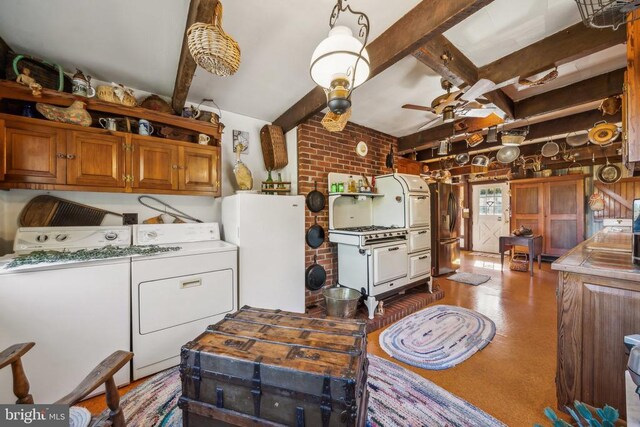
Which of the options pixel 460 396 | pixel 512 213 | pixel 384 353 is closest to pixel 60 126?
pixel 384 353

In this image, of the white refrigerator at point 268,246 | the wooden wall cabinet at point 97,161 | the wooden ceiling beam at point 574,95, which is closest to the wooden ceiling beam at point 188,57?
the wooden wall cabinet at point 97,161

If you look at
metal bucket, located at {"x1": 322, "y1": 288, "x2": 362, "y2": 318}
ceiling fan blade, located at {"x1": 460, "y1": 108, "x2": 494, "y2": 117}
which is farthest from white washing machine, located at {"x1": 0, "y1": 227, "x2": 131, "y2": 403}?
ceiling fan blade, located at {"x1": 460, "y1": 108, "x2": 494, "y2": 117}

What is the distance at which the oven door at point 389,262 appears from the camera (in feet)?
9.32

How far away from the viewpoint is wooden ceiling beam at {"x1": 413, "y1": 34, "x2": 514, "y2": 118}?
183cm

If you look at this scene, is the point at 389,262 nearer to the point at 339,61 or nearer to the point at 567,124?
the point at 339,61

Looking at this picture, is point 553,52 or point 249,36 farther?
point 553,52

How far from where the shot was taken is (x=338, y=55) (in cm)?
114

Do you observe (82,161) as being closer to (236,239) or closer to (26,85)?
(26,85)

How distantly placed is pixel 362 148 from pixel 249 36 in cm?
227

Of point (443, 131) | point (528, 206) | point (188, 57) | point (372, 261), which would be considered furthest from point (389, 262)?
point (528, 206)

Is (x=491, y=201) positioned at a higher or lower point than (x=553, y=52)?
lower

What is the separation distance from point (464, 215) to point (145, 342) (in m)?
8.14

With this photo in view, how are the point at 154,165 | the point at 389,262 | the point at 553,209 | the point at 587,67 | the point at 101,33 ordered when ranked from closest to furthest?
the point at 101,33
the point at 154,165
the point at 587,67
the point at 389,262
the point at 553,209

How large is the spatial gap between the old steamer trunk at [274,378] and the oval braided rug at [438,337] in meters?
1.12
